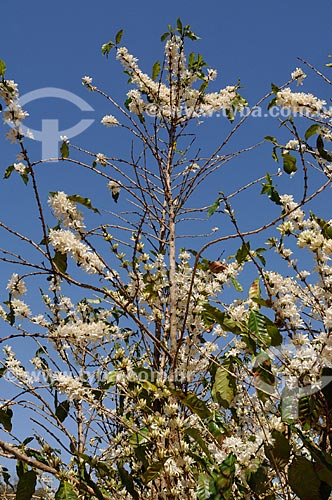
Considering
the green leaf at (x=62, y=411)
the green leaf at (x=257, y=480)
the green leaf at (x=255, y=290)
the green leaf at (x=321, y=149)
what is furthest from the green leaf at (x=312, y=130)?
the green leaf at (x=62, y=411)

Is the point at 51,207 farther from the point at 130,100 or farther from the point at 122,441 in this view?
the point at 130,100

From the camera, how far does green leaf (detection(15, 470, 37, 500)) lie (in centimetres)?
177

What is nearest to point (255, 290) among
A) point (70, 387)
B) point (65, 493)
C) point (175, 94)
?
point (70, 387)

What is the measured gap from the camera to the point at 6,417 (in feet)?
7.14

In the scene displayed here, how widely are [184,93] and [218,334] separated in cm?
164

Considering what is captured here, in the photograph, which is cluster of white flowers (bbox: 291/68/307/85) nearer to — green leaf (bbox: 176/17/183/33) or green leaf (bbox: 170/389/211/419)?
green leaf (bbox: 176/17/183/33)

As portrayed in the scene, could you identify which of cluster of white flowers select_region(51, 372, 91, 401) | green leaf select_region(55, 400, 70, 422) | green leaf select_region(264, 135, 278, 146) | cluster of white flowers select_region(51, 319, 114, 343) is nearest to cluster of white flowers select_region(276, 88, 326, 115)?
green leaf select_region(264, 135, 278, 146)

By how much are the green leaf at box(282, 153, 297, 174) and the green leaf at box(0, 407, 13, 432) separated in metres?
1.57

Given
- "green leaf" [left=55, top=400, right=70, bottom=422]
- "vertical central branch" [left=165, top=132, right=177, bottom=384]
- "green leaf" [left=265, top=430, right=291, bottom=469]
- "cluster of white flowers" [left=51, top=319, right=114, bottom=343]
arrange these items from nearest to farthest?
1. "green leaf" [left=265, top=430, right=291, bottom=469]
2. "cluster of white flowers" [left=51, top=319, right=114, bottom=343]
3. "vertical central branch" [left=165, top=132, right=177, bottom=384]
4. "green leaf" [left=55, top=400, right=70, bottom=422]

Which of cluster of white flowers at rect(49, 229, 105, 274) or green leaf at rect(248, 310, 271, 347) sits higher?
cluster of white flowers at rect(49, 229, 105, 274)

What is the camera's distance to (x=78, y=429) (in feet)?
9.98

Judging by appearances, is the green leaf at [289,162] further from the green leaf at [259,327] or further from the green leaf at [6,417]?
the green leaf at [6,417]

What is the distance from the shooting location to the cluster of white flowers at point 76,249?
193 cm

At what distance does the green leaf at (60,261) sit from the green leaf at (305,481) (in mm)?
1038
